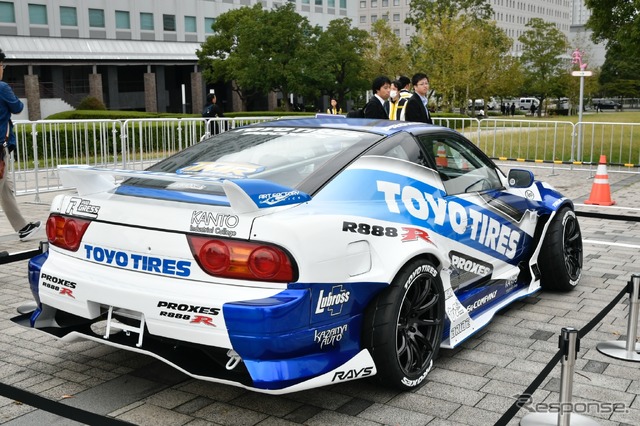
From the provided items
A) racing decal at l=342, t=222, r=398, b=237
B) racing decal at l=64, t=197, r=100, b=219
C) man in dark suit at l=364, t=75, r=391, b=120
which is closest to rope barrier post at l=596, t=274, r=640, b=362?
racing decal at l=342, t=222, r=398, b=237

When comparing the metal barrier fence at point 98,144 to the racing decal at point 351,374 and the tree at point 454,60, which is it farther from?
the tree at point 454,60

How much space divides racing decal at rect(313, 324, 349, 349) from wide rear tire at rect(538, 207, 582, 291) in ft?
9.71

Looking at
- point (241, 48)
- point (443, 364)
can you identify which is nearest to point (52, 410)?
point (443, 364)

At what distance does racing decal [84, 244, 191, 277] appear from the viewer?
149 inches

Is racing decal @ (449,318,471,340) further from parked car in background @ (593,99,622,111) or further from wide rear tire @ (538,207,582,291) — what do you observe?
parked car in background @ (593,99,622,111)

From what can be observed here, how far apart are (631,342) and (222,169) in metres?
2.92

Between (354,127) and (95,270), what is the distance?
1931 mm

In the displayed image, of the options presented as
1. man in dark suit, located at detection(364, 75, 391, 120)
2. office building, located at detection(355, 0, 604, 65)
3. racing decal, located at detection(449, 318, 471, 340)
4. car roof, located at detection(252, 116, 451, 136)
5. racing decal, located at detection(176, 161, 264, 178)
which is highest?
office building, located at detection(355, 0, 604, 65)

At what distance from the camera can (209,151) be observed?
4.98 meters

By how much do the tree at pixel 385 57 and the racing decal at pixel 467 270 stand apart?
52.2 m

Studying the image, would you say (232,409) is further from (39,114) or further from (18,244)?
(39,114)

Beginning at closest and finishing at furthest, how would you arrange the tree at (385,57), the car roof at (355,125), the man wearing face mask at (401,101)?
1. the car roof at (355,125)
2. the man wearing face mask at (401,101)
3. the tree at (385,57)

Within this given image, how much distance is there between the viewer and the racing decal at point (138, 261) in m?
3.79

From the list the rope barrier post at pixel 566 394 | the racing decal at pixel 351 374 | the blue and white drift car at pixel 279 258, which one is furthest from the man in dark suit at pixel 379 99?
the rope barrier post at pixel 566 394
